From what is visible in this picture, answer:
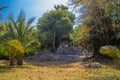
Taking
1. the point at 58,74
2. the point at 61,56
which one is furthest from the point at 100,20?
the point at 61,56

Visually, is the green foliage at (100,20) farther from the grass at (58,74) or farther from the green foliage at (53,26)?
the green foliage at (53,26)

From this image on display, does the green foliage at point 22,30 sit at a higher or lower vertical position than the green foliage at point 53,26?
lower

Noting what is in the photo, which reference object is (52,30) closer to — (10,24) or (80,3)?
(10,24)

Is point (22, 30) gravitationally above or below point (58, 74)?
above

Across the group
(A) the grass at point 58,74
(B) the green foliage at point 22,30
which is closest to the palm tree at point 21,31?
(B) the green foliage at point 22,30

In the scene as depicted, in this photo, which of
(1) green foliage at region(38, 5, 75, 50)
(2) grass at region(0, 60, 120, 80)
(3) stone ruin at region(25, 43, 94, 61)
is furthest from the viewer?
(1) green foliage at region(38, 5, 75, 50)

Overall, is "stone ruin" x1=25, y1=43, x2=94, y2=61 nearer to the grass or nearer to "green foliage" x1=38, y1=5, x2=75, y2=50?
"green foliage" x1=38, y1=5, x2=75, y2=50

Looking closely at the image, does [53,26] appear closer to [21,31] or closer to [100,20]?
[21,31]

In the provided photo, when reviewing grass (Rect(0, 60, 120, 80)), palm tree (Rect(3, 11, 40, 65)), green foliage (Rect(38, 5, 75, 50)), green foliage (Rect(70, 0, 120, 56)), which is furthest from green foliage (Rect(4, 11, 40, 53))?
green foliage (Rect(38, 5, 75, 50))

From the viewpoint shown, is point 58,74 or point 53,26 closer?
point 58,74

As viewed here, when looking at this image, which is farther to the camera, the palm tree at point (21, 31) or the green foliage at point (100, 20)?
the palm tree at point (21, 31)

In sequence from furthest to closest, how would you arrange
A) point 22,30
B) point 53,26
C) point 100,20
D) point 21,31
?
point 53,26
point 21,31
point 22,30
point 100,20

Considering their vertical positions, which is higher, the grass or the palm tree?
the palm tree

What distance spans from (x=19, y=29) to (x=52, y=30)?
1106 inches
